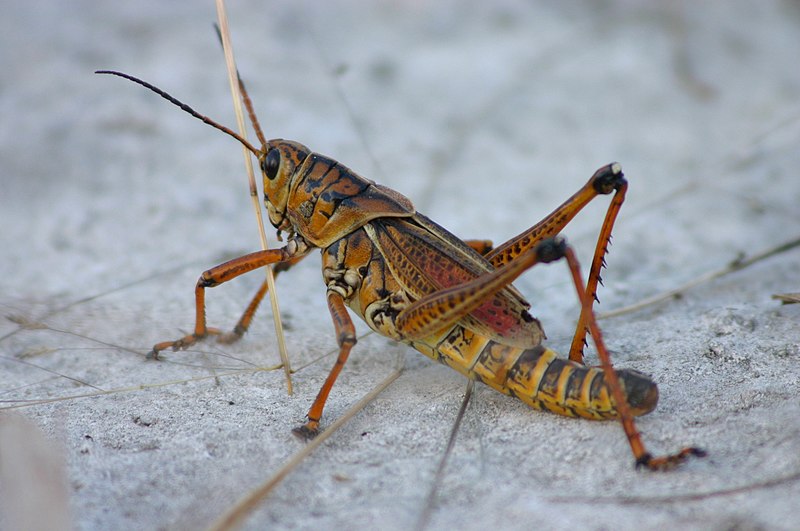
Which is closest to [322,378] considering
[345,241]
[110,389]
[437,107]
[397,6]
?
[345,241]

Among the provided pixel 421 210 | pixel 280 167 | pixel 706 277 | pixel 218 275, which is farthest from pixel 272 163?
pixel 706 277

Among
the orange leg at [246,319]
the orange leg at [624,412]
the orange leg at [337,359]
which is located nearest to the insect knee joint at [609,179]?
the orange leg at [624,412]

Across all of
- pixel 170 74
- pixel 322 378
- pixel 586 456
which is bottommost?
pixel 586 456

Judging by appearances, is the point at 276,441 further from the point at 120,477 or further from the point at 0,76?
the point at 0,76

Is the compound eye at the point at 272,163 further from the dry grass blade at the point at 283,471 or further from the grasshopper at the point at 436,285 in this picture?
the dry grass blade at the point at 283,471

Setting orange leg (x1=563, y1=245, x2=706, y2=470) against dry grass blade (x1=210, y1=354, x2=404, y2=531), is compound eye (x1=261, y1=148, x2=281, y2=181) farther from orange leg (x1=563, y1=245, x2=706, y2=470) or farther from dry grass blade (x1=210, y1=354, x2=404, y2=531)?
orange leg (x1=563, y1=245, x2=706, y2=470)

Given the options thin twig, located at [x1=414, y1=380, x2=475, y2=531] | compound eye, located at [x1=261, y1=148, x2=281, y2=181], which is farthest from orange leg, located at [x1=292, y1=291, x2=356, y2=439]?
compound eye, located at [x1=261, y1=148, x2=281, y2=181]
